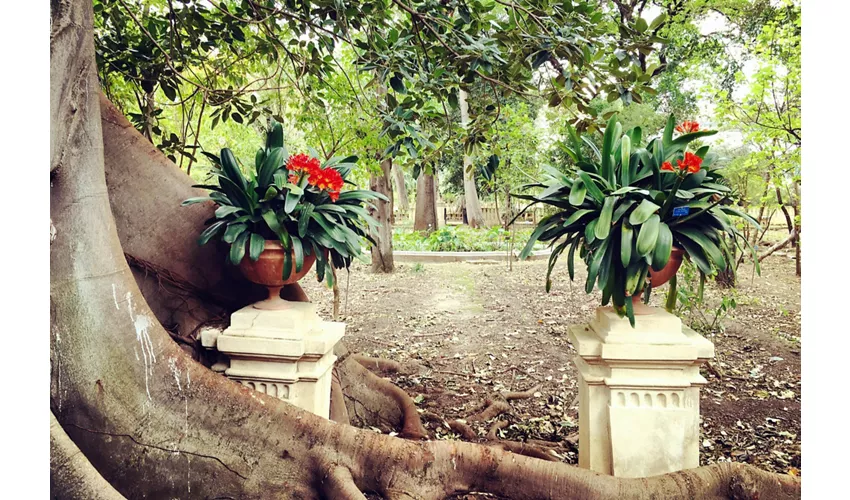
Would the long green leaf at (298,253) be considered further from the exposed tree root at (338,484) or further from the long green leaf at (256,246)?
the exposed tree root at (338,484)

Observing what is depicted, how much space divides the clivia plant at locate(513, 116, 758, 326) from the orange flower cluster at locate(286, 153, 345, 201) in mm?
745

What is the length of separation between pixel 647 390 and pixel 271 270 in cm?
146

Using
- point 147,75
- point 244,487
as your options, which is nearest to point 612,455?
point 244,487

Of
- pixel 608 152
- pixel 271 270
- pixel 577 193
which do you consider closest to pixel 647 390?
pixel 577 193

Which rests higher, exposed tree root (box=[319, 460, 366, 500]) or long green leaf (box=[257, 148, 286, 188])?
long green leaf (box=[257, 148, 286, 188])

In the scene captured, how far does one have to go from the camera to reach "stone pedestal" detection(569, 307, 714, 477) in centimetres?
178

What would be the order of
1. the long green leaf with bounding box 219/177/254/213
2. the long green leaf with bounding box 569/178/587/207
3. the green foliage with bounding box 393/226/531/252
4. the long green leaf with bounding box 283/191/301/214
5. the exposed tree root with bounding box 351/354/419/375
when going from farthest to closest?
the green foliage with bounding box 393/226/531/252 < the exposed tree root with bounding box 351/354/419/375 < the long green leaf with bounding box 219/177/254/213 < the long green leaf with bounding box 283/191/301/214 < the long green leaf with bounding box 569/178/587/207

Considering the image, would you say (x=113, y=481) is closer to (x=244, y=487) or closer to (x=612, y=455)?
(x=244, y=487)

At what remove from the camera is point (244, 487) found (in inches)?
63.2

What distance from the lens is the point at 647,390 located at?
1814 mm

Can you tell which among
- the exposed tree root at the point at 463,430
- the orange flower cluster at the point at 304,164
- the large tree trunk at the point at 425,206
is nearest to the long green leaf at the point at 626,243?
the orange flower cluster at the point at 304,164

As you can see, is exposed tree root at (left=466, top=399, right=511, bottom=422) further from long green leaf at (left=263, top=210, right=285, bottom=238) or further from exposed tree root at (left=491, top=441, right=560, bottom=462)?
long green leaf at (left=263, top=210, right=285, bottom=238)

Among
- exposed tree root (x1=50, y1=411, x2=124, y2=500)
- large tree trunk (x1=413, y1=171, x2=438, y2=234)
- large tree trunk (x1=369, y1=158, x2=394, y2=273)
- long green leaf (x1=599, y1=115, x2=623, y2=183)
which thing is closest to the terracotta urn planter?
long green leaf (x1=599, y1=115, x2=623, y2=183)

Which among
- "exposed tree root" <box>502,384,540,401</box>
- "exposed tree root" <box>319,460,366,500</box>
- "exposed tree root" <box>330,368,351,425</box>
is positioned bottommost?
"exposed tree root" <box>502,384,540,401</box>
